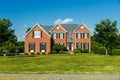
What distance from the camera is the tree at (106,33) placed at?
53344mm

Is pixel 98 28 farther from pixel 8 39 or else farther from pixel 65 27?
pixel 8 39

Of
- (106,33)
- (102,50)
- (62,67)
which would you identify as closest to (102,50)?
(102,50)

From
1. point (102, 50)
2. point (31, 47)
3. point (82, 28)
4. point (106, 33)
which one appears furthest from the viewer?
point (82, 28)

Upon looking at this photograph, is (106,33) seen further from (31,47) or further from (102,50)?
(31,47)

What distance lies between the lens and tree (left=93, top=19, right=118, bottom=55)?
175 feet

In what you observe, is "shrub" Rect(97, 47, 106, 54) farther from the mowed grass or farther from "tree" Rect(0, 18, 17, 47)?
the mowed grass

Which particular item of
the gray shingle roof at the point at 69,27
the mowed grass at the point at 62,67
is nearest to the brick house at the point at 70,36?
the gray shingle roof at the point at 69,27

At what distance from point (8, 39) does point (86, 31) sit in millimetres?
25292

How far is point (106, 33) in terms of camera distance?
174 feet

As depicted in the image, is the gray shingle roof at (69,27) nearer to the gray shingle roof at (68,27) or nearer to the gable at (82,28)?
the gray shingle roof at (68,27)

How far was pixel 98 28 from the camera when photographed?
5353cm

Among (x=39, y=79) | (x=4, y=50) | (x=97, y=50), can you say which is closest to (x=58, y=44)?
(x=97, y=50)

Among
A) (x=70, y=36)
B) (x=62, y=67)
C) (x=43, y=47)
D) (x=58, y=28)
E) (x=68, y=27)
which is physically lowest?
(x=62, y=67)

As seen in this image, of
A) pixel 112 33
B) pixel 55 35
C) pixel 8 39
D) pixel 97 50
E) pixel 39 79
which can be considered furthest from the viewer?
pixel 8 39
